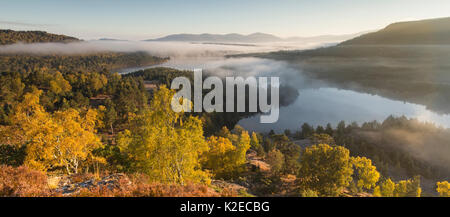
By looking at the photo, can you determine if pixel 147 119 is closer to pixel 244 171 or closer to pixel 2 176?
pixel 2 176

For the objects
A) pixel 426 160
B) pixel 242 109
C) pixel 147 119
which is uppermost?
pixel 147 119

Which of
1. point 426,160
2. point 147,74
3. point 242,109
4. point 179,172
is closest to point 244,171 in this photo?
point 179,172

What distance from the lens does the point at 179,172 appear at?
12.7 m

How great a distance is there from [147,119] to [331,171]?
26.6 m

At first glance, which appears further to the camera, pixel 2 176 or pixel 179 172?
pixel 179 172

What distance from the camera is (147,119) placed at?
40.9 feet

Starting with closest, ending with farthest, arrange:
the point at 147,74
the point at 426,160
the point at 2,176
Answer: the point at 2,176 < the point at 426,160 < the point at 147,74
